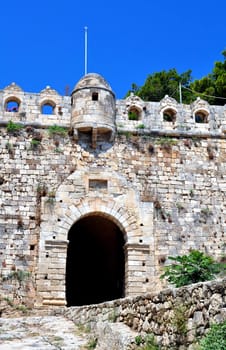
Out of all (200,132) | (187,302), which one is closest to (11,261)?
(200,132)

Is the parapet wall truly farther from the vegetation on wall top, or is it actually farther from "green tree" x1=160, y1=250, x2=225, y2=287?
the vegetation on wall top

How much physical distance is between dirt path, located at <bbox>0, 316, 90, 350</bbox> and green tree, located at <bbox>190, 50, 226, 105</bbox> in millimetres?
19074

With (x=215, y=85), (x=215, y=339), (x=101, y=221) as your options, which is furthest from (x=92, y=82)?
(x=215, y=85)

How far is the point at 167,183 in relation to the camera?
52.6 ft

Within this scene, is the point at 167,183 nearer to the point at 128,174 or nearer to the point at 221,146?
the point at 128,174

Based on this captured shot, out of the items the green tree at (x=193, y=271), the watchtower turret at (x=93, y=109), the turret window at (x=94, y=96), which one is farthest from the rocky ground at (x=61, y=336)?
the turret window at (x=94, y=96)

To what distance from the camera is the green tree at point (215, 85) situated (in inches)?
1078

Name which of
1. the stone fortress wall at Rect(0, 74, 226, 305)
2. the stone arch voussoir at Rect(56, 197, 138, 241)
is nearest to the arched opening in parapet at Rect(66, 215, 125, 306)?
the stone arch voussoir at Rect(56, 197, 138, 241)

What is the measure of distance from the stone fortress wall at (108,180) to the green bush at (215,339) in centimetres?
940

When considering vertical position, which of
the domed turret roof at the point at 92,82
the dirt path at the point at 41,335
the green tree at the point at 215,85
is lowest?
the dirt path at the point at 41,335

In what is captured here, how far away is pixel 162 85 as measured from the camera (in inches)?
1287

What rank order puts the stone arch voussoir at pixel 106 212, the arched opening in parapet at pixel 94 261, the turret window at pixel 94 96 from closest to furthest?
the stone arch voussoir at pixel 106 212 < the turret window at pixel 94 96 < the arched opening in parapet at pixel 94 261

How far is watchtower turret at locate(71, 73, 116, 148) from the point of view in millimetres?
15852

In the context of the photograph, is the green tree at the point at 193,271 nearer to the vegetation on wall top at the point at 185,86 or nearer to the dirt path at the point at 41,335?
the dirt path at the point at 41,335
